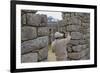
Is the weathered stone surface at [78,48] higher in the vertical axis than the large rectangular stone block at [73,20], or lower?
lower

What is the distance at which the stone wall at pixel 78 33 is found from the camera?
6.23 ft

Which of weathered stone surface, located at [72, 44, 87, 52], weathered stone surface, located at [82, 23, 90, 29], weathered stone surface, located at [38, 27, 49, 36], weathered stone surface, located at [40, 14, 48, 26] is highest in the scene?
weathered stone surface, located at [40, 14, 48, 26]

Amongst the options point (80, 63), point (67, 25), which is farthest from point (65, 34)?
point (80, 63)

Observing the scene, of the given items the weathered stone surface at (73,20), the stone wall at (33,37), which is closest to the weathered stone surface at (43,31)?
the stone wall at (33,37)

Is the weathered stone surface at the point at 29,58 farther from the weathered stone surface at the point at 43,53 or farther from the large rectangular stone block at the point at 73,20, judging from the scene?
the large rectangular stone block at the point at 73,20

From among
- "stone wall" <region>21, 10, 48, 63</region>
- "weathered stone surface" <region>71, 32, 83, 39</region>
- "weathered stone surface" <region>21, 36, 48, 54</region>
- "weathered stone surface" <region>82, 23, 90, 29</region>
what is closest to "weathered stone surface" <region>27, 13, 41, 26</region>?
"stone wall" <region>21, 10, 48, 63</region>

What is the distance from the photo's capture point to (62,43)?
74.2 inches

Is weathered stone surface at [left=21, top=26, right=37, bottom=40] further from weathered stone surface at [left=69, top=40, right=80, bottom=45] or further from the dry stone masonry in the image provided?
weathered stone surface at [left=69, top=40, right=80, bottom=45]

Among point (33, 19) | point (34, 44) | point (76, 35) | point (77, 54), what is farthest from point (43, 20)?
point (77, 54)

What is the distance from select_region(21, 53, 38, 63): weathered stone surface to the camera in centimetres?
177

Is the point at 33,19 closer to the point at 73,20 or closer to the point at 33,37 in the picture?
the point at 33,37

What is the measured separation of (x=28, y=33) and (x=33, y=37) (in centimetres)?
6

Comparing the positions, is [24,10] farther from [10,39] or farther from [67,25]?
[67,25]

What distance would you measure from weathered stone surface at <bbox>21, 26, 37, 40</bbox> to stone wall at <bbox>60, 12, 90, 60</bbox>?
0.29 metres
